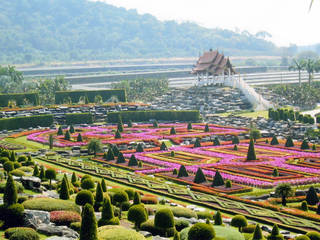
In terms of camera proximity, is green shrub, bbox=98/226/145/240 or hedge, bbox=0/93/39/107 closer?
green shrub, bbox=98/226/145/240

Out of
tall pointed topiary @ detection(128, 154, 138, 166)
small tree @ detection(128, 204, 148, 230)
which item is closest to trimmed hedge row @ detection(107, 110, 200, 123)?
tall pointed topiary @ detection(128, 154, 138, 166)

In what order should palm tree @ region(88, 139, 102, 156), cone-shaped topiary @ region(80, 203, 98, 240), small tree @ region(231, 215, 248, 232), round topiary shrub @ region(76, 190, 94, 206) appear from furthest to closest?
palm tree @ region(88, 139, 102, 156), round topiary shrub @ region(76, 190, 94, 206), small tree @ region(231, 215, 248, 232), cone-shaped topiary @ region(80, 203, 98, 240)

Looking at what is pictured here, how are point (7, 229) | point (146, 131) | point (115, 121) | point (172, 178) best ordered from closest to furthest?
1. point (7, 229)
2. point (172, 178)
3. point (146, 131)
4. point (115, 121)

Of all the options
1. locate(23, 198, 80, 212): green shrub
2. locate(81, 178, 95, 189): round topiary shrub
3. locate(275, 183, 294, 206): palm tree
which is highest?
locate(23, 198, 80, 212): green shrub

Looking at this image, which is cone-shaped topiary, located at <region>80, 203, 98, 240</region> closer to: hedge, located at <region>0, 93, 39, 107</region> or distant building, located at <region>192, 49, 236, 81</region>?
hedge, located at <region>0, 93, 39, 107</region>

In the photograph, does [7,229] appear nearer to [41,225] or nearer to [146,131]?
[41,225]

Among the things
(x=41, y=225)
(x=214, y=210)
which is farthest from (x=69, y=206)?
(x=214, y=210)

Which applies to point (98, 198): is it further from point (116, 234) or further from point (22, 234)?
point (22, 234)
